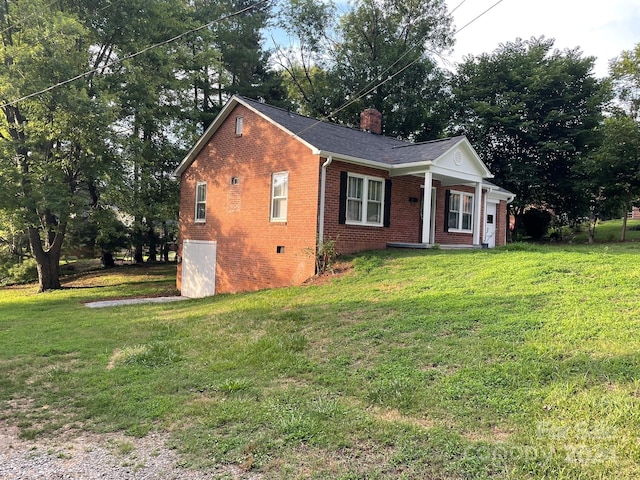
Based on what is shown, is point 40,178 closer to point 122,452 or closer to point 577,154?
point 122,452

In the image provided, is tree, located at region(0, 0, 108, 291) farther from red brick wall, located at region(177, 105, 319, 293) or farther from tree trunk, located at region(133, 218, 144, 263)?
tree trunk, located at region(133, 218, 144, 263)

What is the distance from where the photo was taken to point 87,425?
4355 mm

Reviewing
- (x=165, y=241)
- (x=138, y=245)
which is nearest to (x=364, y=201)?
(x=138, y=245)

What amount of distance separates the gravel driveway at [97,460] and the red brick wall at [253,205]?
8433mm

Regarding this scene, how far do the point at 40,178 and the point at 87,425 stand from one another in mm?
14953

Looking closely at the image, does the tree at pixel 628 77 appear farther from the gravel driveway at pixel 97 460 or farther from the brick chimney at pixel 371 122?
the gravel driveway at pixel 97 460

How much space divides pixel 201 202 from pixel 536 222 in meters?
21.8

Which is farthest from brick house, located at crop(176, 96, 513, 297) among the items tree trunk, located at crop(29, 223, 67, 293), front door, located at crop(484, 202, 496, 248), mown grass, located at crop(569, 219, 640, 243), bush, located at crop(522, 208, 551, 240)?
bush, located at crop(522, 208, 551, 240)

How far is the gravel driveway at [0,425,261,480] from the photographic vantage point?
3.36m

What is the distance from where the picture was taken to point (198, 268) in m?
16.6

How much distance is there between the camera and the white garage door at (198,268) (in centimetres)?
1603

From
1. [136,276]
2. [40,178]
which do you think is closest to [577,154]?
[136,276]

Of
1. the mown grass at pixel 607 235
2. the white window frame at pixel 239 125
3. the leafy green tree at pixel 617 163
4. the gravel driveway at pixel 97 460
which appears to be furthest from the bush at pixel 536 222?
the gravel driveway at pixel 97 460

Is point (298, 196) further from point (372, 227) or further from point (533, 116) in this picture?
point (533, 116)
